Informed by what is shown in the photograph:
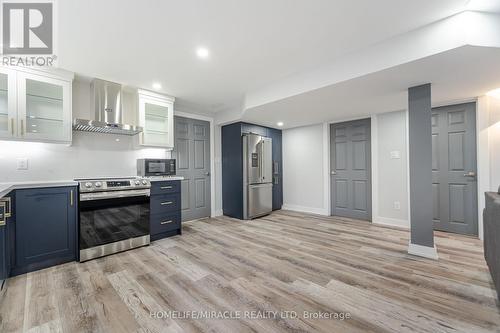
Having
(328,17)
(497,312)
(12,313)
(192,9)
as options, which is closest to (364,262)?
(497,312)

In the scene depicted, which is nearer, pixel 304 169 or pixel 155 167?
pixel 155 167

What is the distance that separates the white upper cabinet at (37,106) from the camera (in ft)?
7.60

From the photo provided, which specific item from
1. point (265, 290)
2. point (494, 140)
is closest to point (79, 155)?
point (265, 290)

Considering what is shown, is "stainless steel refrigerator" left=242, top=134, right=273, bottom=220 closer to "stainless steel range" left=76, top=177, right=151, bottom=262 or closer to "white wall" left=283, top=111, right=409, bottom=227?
"white wall" left=283, top=111, right=409, bottom=227

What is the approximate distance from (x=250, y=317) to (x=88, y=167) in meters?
3.00

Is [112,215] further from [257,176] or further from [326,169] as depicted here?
[326,169]

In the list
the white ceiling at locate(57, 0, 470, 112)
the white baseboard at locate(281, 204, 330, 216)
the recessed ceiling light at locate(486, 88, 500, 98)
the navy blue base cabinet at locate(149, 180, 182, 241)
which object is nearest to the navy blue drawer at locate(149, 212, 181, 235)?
the navy blue base cabinet at locate(149, 180, 182, 241)

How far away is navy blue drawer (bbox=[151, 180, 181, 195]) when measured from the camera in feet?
10.3

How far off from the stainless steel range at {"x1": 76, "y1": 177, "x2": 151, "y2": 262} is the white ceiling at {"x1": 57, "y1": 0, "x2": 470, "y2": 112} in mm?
1472

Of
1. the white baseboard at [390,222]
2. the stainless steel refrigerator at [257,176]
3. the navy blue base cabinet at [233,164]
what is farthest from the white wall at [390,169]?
the navy blue base cabinet at [233,164]

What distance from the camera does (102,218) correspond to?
2.59 m

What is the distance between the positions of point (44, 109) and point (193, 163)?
2355 millimetres

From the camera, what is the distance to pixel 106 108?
115 inches

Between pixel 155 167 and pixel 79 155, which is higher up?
pixel 79 155
